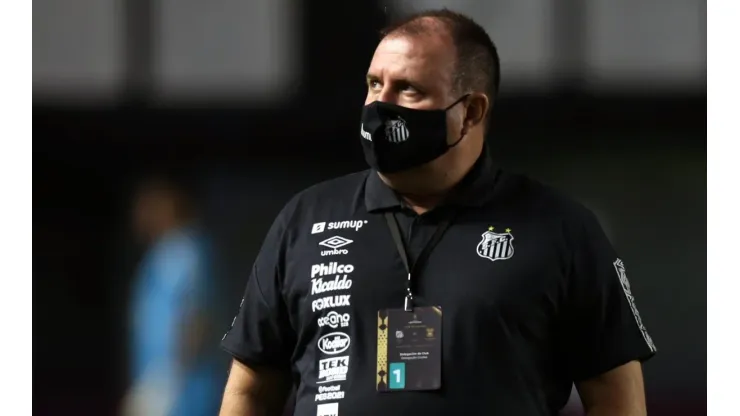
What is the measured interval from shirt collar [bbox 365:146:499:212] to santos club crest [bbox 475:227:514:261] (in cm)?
6

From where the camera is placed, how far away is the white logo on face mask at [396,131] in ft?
5.38

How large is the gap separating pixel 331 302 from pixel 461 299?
0.21 m

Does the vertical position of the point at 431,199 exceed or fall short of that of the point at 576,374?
it exceeds it

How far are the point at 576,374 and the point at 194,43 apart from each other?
218cm

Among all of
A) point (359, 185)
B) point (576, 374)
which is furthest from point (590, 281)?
point (359, 185)

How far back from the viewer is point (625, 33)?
123 inches

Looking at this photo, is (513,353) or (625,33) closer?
(513,353)

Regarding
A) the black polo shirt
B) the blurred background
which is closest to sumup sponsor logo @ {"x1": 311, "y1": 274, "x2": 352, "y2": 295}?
the black polo shirt

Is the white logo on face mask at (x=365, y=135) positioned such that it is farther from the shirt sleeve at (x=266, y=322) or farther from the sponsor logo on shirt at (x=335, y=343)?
the sponsor logo on shirt at (x=335, y=343)

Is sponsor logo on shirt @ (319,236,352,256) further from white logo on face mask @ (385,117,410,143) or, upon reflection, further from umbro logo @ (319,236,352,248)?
white logo on face mask @ (385,117,410,143)

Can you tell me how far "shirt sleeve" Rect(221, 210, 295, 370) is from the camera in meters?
1.71

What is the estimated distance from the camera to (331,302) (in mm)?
1641

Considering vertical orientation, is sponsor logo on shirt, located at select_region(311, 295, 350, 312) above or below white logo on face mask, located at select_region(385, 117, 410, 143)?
below
